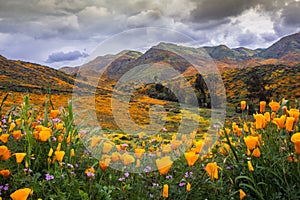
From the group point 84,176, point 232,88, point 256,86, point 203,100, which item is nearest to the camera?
point 84,176

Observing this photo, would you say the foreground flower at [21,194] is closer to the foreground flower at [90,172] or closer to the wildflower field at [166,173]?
the wildflower field at [166,173]

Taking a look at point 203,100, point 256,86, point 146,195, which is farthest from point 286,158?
point 256,86

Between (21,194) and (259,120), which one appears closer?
(21,194)

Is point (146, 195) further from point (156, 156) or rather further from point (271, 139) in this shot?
point (271, 139)

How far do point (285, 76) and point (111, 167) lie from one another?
32.9m

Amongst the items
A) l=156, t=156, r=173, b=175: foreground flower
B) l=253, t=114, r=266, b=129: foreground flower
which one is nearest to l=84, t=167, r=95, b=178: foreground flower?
l=156, t=156, r=173, b=175: foreground flower

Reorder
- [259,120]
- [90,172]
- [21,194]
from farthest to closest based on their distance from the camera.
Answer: [259,120]
[90,172]
[21,194]

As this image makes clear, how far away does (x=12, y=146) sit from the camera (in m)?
2.94

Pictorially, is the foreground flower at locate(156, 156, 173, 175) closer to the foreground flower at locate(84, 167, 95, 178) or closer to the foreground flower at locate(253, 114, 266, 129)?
the foreground flower at locate(84, 167, 95, 178)

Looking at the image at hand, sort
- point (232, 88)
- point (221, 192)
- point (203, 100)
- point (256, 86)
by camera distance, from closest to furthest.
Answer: point (221, 192) → point (203, 100) → point (256, 86) → point (232, 88)

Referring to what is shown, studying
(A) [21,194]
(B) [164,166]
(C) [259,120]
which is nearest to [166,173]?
(B) [164,166]

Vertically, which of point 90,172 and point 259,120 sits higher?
point 259,120

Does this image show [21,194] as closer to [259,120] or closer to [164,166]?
[164,166]

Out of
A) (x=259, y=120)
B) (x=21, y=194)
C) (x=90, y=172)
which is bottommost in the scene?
(x=90, y=172)
